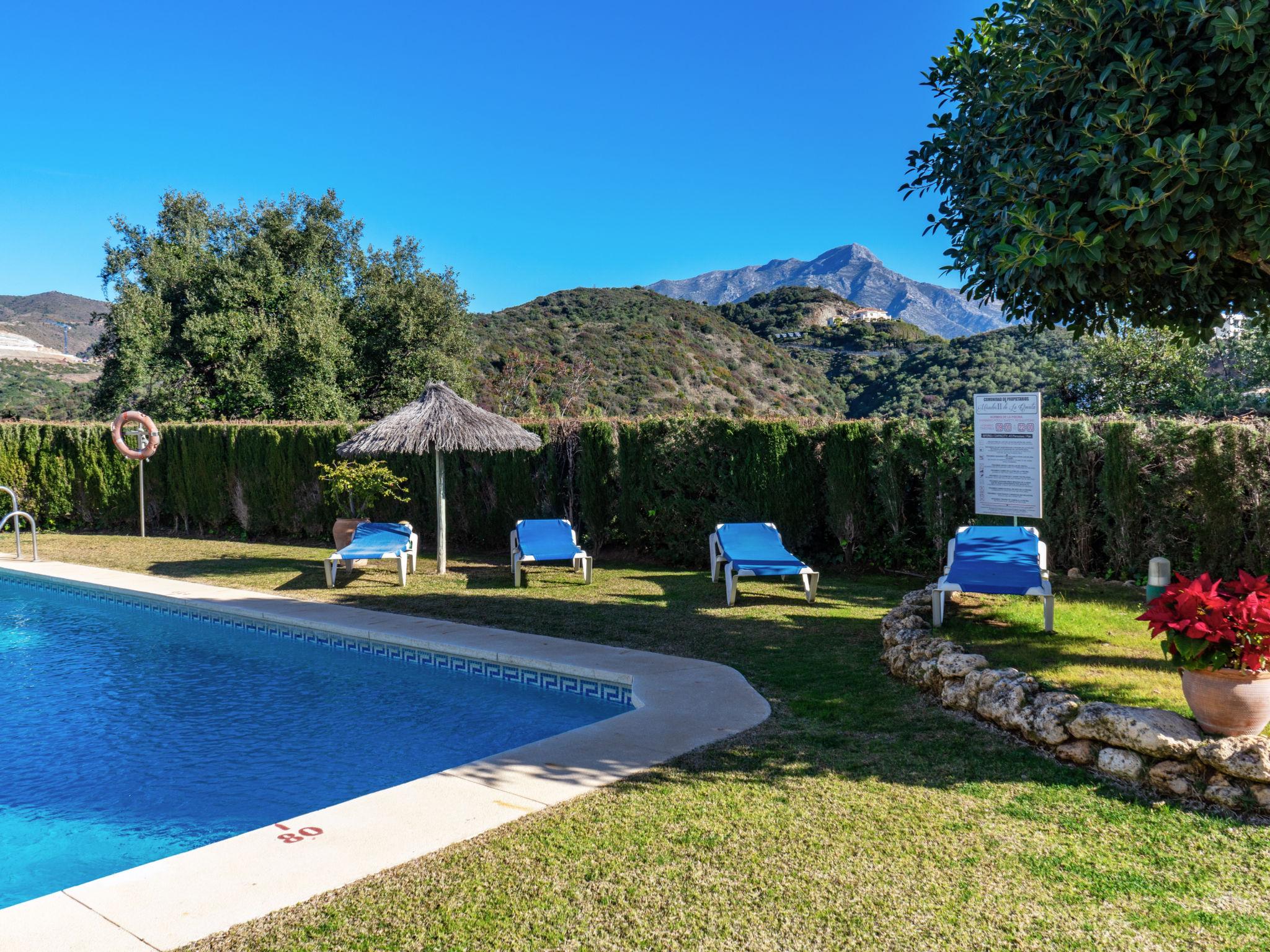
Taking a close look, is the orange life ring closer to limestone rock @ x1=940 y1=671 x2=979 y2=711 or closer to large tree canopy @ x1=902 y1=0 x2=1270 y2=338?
large tree canopy @ x1=902 y1=0 x2=1270 y2=338

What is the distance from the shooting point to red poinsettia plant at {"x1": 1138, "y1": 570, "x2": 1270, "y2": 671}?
421 centimetres

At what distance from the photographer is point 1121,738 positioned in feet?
14.5

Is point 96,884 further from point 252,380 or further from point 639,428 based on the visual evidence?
point 252,380

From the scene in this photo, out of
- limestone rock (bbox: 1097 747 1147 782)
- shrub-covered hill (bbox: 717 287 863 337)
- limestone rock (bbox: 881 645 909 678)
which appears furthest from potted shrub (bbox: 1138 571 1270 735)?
shrub-covered hill (bbox: 717 287 863 337)

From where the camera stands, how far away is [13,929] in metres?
3.02

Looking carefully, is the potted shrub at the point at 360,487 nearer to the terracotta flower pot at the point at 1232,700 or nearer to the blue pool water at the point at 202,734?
the blue pool water at the point at 202,734

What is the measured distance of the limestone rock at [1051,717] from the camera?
15.4 feet

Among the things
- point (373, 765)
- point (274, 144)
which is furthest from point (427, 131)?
point (373, 765)

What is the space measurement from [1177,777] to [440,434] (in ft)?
31.8

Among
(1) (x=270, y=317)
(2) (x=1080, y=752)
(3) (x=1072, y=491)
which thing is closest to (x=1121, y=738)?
(2) (x=1080, y=752)

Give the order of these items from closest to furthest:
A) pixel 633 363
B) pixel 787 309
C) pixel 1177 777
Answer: pixel 1177 777
pixel 633 363
pixel 787 309

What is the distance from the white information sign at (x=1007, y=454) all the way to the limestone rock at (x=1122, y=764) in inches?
196

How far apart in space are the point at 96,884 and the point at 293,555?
12.2m

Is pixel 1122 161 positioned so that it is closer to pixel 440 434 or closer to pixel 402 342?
pixel 440 434
